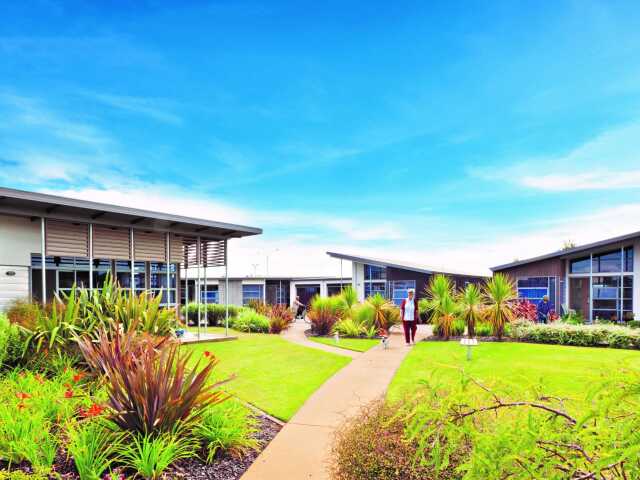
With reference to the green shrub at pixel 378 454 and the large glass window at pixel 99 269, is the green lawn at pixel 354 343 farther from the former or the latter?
the green shrub at pixel 378 454

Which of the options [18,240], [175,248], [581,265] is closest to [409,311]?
[175,248]

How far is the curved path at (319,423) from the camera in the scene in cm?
451

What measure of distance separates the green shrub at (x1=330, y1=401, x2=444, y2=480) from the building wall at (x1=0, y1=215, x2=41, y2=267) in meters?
12.6

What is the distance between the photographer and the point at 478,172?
16766mm

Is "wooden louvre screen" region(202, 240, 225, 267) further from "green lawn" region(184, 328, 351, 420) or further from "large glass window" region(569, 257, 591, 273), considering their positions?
"large glass window" region(569, 257, 591, 273)

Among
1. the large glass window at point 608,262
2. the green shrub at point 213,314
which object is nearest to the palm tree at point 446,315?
the large glass window at point 608,262

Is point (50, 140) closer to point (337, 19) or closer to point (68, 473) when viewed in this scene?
point (337, 19)

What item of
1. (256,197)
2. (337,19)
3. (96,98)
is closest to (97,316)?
(96,98)

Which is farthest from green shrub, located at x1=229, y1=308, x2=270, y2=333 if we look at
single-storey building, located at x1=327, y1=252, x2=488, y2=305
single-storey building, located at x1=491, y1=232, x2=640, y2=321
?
single-storey building, located at x1=491, y1=232, x2=640, y2=321

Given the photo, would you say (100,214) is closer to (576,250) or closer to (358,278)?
(358,278)

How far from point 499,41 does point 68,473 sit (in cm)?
1104

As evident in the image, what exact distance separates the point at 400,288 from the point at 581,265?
8.98 m

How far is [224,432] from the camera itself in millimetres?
4875

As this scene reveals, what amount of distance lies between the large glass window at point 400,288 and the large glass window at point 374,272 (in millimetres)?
835
